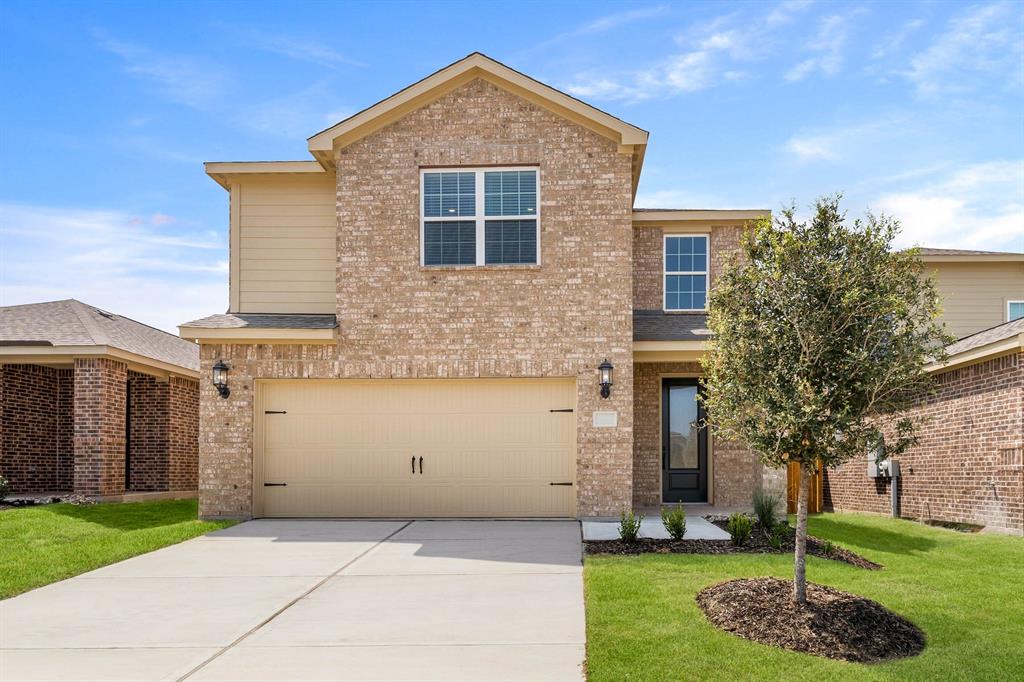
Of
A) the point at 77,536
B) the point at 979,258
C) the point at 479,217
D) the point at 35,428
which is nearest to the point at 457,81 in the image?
the point at 479,217

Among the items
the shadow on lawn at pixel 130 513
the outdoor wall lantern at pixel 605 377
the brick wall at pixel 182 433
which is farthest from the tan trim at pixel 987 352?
the brick wall at pixel 182 433

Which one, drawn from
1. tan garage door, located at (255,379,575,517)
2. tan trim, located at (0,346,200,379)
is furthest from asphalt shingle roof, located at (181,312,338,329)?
tan trim, located at (0,346,200,379)

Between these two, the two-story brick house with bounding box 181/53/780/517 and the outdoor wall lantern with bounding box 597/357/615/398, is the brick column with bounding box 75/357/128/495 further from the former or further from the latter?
the outdoor wall lantern with bounding box 597/357/615/398

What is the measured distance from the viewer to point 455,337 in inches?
583

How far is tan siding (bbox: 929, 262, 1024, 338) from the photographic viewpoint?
2228cm

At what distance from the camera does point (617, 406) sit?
575 inches

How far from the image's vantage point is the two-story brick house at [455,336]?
14711mm

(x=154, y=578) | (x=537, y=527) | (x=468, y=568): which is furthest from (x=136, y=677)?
(x=537, y=527)

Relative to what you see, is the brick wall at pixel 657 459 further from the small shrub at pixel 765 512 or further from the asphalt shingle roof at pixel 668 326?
the small shrub at pixel 765 512

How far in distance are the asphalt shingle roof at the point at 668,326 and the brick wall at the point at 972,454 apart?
3974mm

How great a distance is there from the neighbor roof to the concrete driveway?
787cm

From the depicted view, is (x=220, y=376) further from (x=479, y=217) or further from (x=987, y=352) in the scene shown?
(x=987, y=352)

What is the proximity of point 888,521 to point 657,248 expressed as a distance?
6.38 metres

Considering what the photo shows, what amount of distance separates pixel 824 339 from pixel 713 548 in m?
4.53
